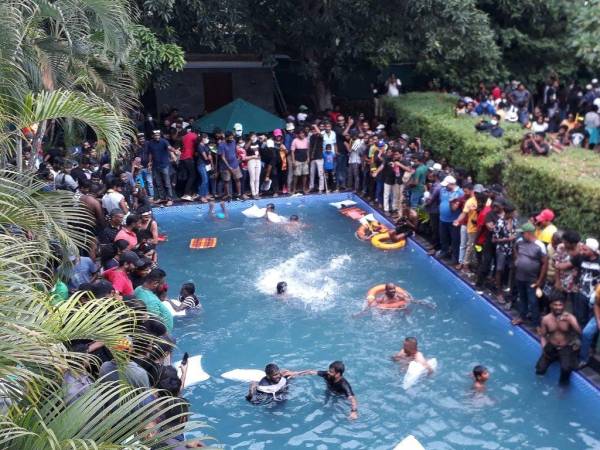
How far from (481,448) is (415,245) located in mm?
6129

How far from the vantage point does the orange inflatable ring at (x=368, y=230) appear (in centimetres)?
1357

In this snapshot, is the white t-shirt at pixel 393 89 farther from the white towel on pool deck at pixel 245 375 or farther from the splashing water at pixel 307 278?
the white towel on pool deck at pixel 245 375

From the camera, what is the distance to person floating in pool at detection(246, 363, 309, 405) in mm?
7680

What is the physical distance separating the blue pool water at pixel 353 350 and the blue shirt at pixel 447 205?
979 millimetres

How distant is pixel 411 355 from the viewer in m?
8.59

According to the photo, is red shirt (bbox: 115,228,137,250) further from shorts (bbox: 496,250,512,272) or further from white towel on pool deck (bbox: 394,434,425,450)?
shorts (bbox: 496,250,512,272)

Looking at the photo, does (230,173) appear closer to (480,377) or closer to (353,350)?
(353,350)

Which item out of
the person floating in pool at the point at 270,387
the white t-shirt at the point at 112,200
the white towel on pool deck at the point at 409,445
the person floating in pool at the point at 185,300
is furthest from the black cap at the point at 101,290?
the white t-shirt at the point at 112,200

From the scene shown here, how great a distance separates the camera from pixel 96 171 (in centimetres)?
1312

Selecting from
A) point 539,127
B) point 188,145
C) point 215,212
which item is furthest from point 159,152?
point 539,127

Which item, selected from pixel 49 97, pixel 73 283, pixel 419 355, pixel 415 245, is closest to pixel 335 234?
pixel 415 245

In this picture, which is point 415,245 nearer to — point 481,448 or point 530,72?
point 481,448

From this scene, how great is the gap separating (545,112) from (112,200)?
45.7 feet

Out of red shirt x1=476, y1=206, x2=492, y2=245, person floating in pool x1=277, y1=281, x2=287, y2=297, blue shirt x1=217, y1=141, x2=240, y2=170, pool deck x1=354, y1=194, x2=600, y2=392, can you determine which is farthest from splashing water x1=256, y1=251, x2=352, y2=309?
blue shirt x1=217, y1=141, x2=240, y2=170
